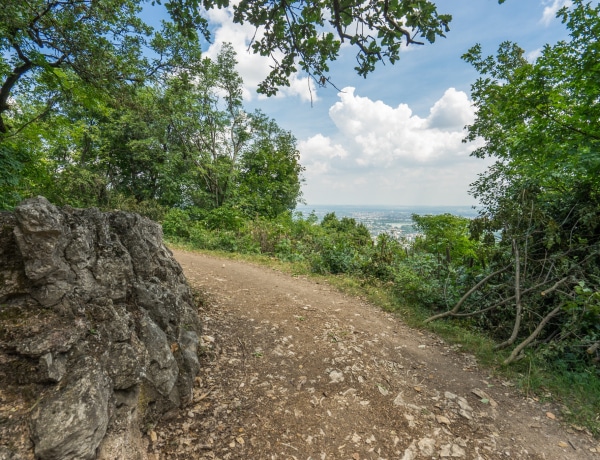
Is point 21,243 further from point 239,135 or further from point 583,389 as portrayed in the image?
point 239,135

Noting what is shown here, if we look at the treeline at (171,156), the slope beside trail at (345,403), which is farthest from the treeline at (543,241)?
the treeline at (171,156)

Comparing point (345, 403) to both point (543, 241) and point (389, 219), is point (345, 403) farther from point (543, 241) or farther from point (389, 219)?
point (389, 219)

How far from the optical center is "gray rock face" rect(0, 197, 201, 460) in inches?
75.9

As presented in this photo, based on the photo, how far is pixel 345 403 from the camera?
126 inches

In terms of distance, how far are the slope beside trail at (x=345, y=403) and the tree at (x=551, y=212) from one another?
1203 millimetres

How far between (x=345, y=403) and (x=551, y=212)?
17.3ft

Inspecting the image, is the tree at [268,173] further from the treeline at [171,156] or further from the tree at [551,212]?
the tree at [551,212]

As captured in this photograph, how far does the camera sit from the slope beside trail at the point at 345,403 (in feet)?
8.82

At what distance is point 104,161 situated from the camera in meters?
17.2

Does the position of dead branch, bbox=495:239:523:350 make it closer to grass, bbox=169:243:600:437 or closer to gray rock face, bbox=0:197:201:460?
grass, bbox=169:243:600:437

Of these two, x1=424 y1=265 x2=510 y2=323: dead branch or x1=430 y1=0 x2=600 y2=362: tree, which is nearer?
x1=430 y1=0 x2=600 y2=362: tree

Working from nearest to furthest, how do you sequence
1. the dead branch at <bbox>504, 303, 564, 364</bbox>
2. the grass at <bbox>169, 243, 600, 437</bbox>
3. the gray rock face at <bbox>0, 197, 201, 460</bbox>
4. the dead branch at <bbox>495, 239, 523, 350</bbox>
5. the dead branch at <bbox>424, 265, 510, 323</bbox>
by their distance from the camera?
the gray rock face at <bbox>0, 197, 201, 460</bbox>
the grass at <bbox>169, 243, 600, 437</bbox>
the dead branch at <bbox>504, 303, 564, 364</bbox>
the dead branch at <bbox>495, 239, 523, 350</bbox>
the dead branch at <bbox>424, 265, 510, 323</bbox>

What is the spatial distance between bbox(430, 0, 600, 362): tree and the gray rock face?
4.78 m

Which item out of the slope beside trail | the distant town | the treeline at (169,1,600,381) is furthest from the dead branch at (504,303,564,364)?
the distant town
